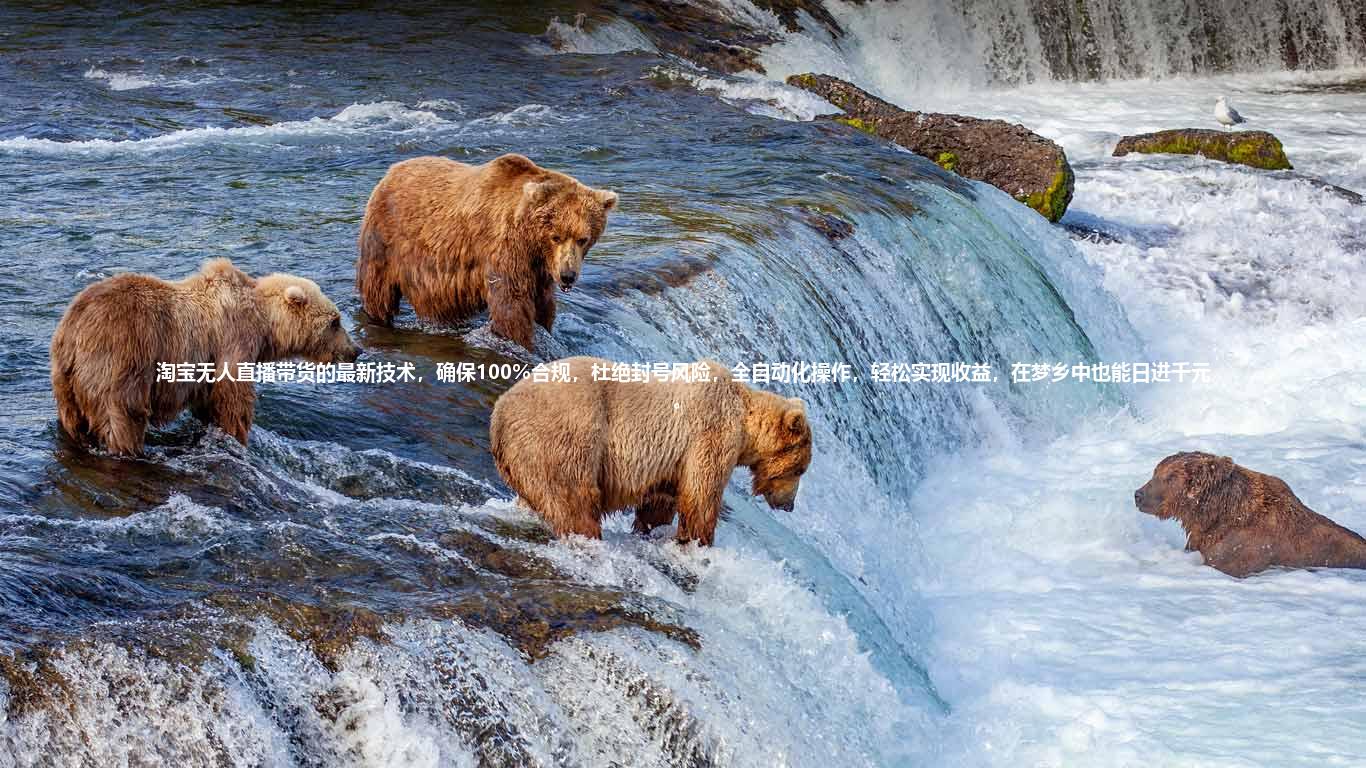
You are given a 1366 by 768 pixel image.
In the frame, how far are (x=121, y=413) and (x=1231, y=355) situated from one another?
1301 cm

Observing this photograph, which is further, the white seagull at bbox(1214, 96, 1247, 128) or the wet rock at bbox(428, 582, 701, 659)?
the white seagull at bbox(1214, 96, 1247, 128)

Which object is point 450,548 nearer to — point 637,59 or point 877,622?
point 877,622

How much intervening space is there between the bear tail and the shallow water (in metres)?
0.17

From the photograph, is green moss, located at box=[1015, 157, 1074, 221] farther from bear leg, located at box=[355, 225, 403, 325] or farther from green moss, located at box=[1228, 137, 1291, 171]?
bear leg, located at box=[355, 225, 403, 325]

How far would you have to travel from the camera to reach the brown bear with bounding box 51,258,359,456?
6754 mm

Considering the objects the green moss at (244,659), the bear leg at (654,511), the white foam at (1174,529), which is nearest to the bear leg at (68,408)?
the green moss at (244,659)

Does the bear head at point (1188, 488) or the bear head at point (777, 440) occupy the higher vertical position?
the bear head at point (777, 440)

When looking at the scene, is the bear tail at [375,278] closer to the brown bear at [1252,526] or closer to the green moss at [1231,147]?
the brown bear at [1252,526]

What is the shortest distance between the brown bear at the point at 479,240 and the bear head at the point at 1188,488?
15.6 ft

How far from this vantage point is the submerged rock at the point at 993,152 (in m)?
18.5

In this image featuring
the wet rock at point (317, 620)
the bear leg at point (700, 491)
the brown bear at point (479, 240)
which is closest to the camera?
the wet rock at point (317, 620)

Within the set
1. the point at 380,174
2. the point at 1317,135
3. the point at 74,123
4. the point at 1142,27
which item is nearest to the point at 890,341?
the point at 380,174

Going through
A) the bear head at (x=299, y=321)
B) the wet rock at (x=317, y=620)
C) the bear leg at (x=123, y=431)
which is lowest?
the wet rock at (x=317, y=620)

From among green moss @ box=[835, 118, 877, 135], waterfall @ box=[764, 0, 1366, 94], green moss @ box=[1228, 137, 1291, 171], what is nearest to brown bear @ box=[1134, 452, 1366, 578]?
green moss @ box=[835, 118, 877, 135]
